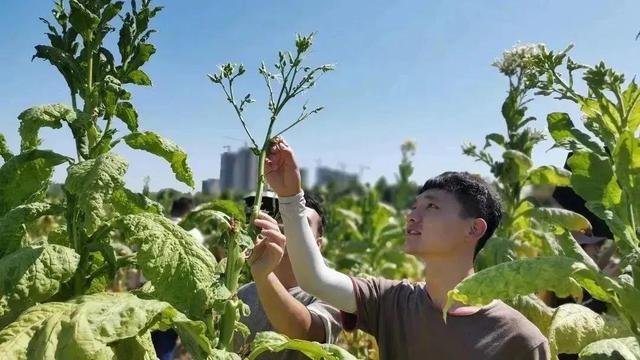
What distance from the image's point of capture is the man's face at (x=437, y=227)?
253 cm

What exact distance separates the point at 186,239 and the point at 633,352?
1370 millimetres

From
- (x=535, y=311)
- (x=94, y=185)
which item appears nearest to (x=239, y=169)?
(x=94, y=185)

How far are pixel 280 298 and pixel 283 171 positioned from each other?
0.43 meters

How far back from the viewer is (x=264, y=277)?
8.16ft

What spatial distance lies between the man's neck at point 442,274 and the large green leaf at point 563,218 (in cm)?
117

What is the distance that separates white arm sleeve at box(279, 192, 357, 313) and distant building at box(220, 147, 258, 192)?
1.01ft

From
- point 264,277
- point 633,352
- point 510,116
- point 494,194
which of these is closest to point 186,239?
point 264,277

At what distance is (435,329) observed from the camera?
2.43 metres

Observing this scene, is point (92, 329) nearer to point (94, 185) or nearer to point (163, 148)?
point (94, 185)

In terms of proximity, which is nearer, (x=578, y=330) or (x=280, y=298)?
(x=280, y=298)

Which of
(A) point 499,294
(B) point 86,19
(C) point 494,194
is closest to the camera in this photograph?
(A) point 499,294

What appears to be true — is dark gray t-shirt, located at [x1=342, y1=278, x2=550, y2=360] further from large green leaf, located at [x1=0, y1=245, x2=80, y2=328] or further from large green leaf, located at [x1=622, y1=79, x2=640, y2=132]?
large green leaf, located at [x1=0, y1=245, x2=80, y2=328]

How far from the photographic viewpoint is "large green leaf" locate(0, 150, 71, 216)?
236 cm

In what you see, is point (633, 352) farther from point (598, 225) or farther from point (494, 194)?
point (598, 225)
